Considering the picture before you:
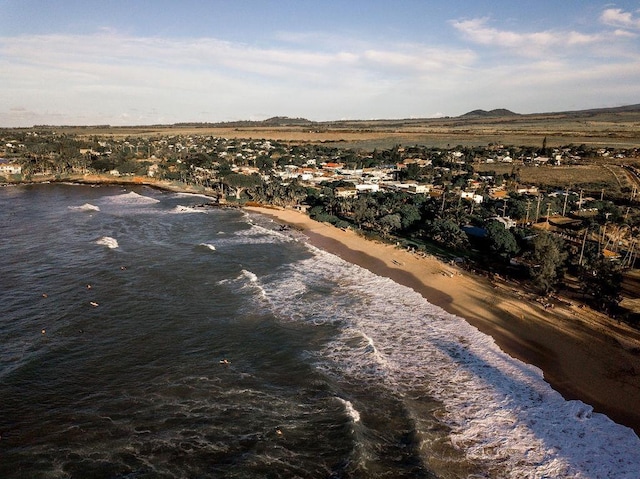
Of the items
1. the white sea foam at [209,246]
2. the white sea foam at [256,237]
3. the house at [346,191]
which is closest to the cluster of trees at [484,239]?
the house at [346,191]

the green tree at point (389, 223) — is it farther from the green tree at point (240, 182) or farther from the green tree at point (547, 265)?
the green tree at point (240, 182)

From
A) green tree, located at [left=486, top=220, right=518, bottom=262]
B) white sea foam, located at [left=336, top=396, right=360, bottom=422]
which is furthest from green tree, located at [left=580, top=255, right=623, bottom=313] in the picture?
white sea foam, located at [left=336, top=396, right=360, bottom=422]

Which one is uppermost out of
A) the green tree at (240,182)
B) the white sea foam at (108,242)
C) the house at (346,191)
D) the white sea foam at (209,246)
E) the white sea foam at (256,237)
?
the green tree at (240,182)

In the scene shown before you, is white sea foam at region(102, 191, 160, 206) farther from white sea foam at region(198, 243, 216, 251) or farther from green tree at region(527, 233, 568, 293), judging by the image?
green tree at region(527, 233, 568, 293)

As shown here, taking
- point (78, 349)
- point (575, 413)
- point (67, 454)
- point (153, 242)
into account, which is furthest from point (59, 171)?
point (575, 413)

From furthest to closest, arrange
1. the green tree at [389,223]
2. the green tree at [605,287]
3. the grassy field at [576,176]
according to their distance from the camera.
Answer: the grassy field at [576,176], the green tree at [389,223], the green tree at [605,287]
